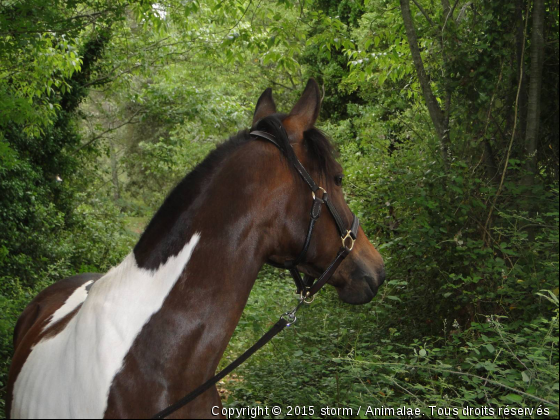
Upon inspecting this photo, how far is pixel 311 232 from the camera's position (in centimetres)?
229

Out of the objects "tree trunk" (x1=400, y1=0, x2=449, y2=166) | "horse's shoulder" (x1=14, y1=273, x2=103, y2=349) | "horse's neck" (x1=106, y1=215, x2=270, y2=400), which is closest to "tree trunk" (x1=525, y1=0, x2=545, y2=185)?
"tree trunk" (x1=400, y1=0, x2=449, y2=166)

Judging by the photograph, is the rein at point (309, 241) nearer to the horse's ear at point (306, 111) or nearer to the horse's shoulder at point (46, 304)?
the horse's ear at point (306, 111)

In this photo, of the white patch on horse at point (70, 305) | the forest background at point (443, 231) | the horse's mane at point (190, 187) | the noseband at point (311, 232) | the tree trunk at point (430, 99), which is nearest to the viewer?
the horse's mane at point (190, 187)

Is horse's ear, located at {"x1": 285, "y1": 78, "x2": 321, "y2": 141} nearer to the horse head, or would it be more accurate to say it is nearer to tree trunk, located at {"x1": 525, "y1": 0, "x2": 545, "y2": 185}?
the horse head

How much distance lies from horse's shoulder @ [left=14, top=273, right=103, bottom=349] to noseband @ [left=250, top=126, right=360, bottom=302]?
1600 millimetres

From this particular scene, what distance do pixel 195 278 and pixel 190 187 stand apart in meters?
0.42

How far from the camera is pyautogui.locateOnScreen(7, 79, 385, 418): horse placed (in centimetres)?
202

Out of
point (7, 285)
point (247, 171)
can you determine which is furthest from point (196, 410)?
point (7, 285)

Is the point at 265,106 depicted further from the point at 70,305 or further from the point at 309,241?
the point at 70,305

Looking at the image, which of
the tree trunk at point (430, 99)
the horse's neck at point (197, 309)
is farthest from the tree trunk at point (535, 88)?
the horse's neck at point (197, 309)

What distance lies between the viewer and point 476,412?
2686 mm

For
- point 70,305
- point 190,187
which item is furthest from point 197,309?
point 70,305

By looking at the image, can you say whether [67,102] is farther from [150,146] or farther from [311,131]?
[311,131]

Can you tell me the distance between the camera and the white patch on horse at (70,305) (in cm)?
280
